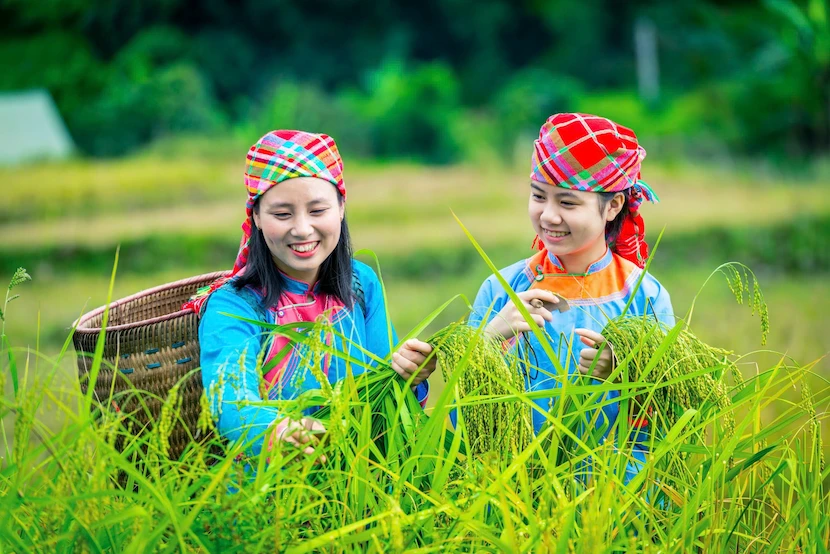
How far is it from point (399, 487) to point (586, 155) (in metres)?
0.88

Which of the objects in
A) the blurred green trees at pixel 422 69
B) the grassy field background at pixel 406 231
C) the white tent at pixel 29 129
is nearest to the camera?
the grassy field background at pixel 406 231

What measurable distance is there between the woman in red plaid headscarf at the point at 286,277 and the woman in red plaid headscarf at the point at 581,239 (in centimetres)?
32

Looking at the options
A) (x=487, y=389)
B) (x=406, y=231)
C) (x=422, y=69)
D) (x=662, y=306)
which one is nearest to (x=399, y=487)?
(x=487, y=389)

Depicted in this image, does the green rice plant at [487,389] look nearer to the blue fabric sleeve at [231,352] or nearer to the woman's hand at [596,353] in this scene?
the woman's hand at [596,353]

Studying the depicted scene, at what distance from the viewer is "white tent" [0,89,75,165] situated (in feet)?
31.6

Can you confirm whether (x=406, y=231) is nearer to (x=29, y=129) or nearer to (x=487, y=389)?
(x=29, y=129)

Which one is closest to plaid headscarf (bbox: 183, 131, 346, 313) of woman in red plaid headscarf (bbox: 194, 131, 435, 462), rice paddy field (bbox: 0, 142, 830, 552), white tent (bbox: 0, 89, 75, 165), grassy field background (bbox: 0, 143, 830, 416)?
woman in red plaid headscarf (bbox: 194, 131, 435, 462)

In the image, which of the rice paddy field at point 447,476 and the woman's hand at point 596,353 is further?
the woman's hand at point 596,353

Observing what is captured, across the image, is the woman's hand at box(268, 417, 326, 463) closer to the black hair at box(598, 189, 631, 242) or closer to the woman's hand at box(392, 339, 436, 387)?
the woman's hand at box(392, 339, 436, 387)

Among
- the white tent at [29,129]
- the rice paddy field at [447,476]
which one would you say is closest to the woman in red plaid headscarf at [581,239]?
the rice paddy field at [447,476]

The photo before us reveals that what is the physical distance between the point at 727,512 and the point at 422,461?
570 millimetres

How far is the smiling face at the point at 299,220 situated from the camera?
77.7 inches

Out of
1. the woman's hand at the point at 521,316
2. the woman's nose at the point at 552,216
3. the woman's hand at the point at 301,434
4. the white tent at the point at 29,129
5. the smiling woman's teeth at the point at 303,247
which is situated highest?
the white tent at the point at 29,129

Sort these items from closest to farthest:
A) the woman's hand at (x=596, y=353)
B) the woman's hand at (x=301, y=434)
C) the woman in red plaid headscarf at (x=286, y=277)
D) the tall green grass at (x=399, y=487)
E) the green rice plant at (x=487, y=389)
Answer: the tall green grass at (x=399, y=487)
the woman's hand at (x=301, y=434)
the green rice plant at (x=487, y=389)
the woman's hand at (x=596, y=353)
the woman in red plaid headscarf at (x=286, y=277)
